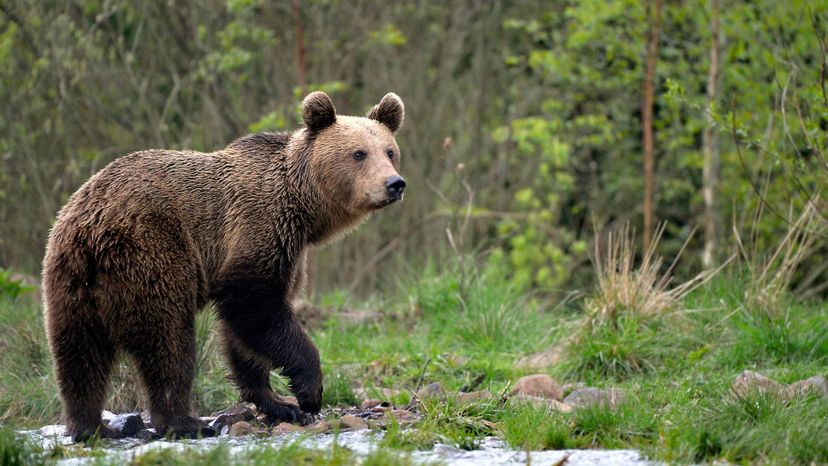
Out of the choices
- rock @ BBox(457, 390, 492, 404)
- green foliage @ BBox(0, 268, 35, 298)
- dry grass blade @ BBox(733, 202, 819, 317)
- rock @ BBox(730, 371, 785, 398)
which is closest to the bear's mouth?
rock @ BBox(457, 390, 492, 404)

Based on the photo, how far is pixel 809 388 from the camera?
6359 millimetres

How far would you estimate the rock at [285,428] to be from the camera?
6.17 metres

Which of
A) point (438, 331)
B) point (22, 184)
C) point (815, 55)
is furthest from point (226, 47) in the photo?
point (815, 55)

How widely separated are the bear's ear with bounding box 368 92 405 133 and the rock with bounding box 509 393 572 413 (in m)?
2.02

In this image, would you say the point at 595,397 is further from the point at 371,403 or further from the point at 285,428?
the point at 285,428

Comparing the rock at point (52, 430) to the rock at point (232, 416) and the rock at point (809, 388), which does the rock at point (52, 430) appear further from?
the rock at point (809, 388)

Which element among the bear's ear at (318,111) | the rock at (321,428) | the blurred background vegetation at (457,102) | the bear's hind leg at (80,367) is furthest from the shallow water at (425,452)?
the blurred background vegetation at (457,102)

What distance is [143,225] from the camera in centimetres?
623

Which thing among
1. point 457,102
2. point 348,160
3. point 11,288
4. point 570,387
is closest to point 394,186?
point 348,160

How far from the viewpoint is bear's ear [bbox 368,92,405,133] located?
733 cm

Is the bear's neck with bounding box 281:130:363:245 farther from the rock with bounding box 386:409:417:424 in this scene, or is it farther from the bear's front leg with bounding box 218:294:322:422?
the rock with bounding box 386:409:417:424

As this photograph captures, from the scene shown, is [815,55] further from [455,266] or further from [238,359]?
[238,359]

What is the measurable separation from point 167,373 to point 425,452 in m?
1.70

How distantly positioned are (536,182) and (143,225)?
10391 mm
